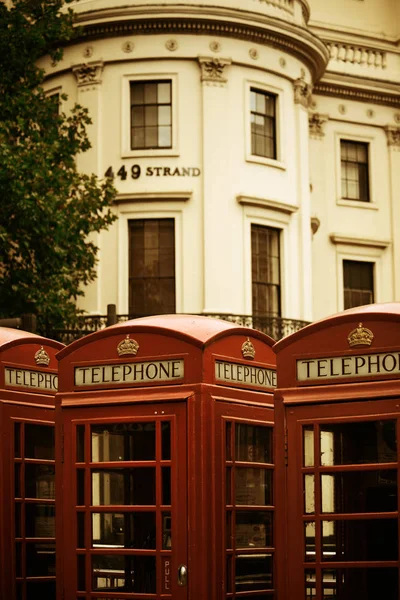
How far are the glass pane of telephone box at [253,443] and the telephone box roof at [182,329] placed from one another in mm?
750

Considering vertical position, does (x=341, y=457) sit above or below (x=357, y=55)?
below

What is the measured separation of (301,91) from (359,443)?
2467 centimetres

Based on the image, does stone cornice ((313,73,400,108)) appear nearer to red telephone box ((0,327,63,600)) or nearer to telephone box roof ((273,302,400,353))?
red telephone box ((0,327,63,600))

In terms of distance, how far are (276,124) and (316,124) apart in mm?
3782

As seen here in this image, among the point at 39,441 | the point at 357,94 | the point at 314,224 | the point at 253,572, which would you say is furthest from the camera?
the point at 357,94

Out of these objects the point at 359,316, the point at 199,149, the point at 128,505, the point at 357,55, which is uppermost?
the point at 357,55

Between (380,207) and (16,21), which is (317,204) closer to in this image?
(380,207)

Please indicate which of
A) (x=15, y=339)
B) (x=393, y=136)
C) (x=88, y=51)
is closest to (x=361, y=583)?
(x=15, y=339)

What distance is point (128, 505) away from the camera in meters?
9.77

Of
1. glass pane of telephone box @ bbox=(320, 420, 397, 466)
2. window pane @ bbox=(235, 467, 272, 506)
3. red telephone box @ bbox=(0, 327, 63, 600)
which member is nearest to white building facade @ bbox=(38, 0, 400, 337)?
red telephone box @ bbox=(0, 327, 63, 600)

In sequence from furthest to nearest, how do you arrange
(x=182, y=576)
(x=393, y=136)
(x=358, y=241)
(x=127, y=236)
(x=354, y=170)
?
(x=393, y=136), (x=354, y=170), (x=358, y=241), (x=127, y=236), (x=182, y=576)

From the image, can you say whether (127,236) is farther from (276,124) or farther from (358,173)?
(358,173)

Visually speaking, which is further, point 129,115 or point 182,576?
point 129,115

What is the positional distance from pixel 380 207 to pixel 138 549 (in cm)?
2762
